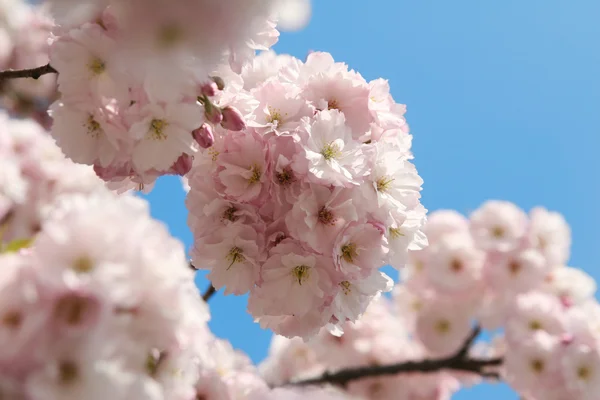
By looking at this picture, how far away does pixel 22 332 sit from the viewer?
70cm

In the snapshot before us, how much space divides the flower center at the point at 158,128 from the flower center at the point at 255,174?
192 millimetres

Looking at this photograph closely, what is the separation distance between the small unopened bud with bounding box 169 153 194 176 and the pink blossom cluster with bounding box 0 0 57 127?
343 cm

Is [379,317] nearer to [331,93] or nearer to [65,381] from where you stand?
[331,93]

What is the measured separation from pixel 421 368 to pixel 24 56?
12.7ft

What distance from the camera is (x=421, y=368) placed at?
109 inches

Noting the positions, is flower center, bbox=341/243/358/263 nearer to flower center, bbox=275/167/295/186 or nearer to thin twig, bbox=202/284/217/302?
flower center, bbox=275/167/295/186

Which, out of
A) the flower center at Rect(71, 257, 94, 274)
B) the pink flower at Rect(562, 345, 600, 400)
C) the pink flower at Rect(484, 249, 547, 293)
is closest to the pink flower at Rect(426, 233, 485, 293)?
the pink flower at Rect(484, 249, 547, 293)

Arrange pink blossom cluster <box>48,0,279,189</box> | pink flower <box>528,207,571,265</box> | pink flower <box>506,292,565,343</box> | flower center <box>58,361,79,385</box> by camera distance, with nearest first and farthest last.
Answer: flower center <box>58,361,79,385</box>, pink blossom cluster <box>48,0,279,189</box>, pink flower <box>506,292,565,343</box>, pink flower <box>528,207,571,265</box>

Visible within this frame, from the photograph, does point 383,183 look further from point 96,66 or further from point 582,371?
point 582,371

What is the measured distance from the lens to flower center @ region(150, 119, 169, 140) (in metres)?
1.06

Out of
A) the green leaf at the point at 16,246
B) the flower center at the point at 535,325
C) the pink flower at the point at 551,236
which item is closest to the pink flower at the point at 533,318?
the flower center at the point at 535,325

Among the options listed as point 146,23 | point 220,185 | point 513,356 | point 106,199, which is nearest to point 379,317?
point 513,356

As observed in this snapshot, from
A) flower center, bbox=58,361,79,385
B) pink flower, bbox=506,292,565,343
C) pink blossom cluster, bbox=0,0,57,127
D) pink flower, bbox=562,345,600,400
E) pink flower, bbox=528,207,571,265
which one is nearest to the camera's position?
flower center, bbox=58,361,79,385

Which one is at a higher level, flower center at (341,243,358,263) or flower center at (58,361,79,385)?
flower center at (341,243,358,263)
